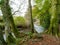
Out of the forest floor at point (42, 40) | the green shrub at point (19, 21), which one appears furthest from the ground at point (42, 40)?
the green shrub at point (19, 21)

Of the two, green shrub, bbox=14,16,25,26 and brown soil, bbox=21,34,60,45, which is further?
green shrub, bbox=14,16,25,26

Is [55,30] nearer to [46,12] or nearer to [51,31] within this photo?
[51,31]

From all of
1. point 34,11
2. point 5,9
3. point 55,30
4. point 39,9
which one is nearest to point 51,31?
point 55,30

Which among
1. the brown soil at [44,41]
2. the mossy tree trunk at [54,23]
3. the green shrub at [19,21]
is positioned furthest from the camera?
the green shrub at [19,21]

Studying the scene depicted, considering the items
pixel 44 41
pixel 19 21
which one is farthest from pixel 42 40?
Result: pixel 19 21

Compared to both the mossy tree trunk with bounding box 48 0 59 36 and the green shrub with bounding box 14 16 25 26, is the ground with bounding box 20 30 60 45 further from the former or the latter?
the green shrub with bounding box 14 16 25 26

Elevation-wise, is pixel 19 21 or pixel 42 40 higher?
pixel 42 40

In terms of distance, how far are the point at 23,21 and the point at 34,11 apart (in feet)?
8.53

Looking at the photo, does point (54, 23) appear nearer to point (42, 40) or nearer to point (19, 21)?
point (42, 40)

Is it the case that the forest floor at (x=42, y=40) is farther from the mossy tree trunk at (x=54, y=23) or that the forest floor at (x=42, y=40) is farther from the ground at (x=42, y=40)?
the mossy tree trunk at (x=54, y=23)

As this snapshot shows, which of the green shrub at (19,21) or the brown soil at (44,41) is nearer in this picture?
the brown soil at (44,41)

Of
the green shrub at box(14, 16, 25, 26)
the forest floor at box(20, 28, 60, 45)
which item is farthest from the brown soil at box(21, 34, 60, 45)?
the green shrub at box(14, 16, 25, 26)

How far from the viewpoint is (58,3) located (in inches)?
510

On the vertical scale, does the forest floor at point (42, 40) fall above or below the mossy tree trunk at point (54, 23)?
below
